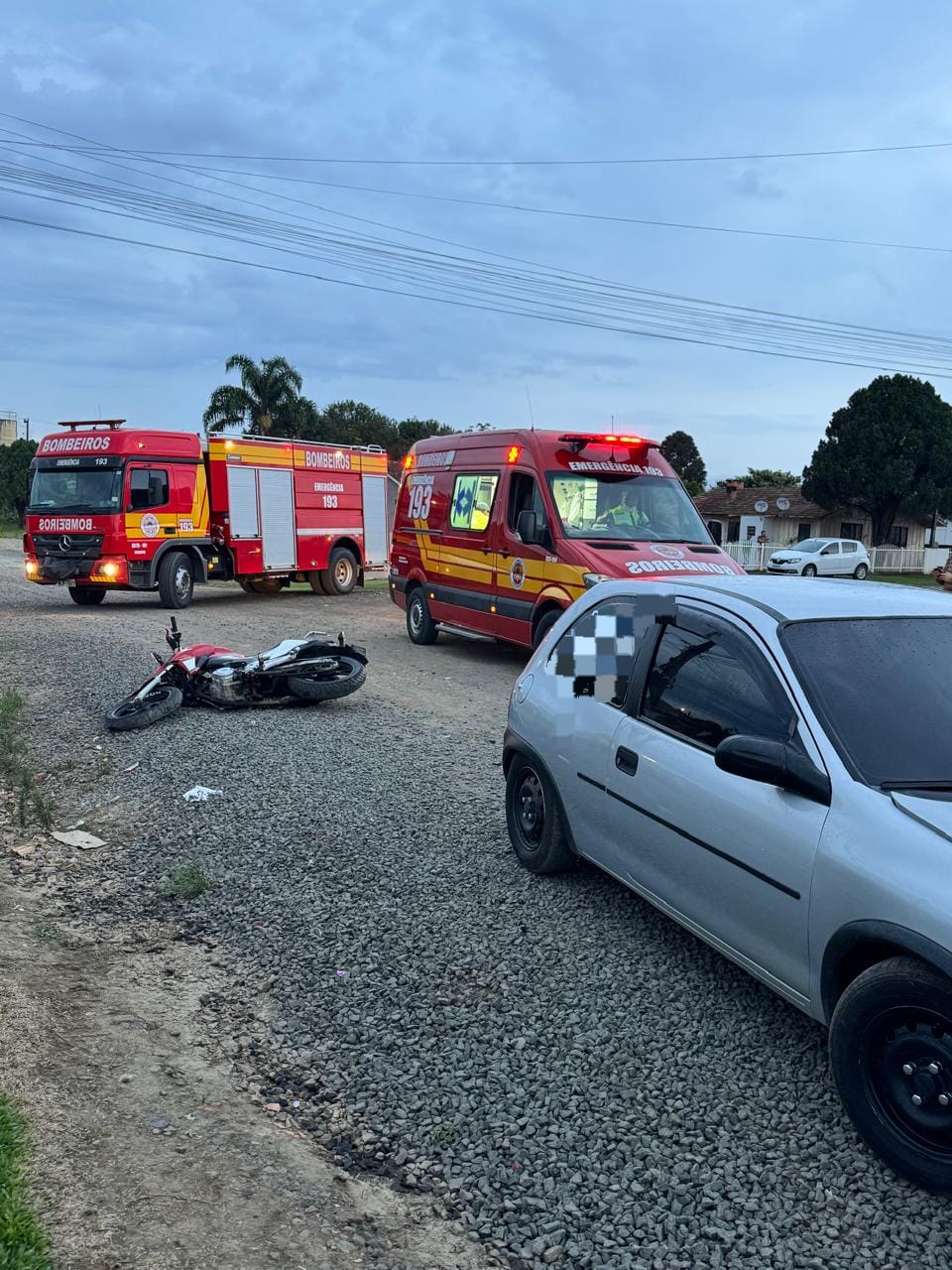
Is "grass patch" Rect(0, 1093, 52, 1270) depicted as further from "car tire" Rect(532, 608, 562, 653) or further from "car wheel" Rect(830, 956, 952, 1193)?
"car tire" Rect(532, 608, 562, 653)

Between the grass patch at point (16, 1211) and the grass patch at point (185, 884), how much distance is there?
2.06m

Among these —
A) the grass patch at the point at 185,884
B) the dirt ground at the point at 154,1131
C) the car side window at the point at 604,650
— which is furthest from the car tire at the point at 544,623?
the dirt ground at the point at 154,1131

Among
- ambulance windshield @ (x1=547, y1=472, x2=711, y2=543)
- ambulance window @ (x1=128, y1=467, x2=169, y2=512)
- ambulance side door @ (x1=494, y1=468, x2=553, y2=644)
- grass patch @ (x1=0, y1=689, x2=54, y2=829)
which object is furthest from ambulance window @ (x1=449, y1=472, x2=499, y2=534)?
ambulance window @ (x1=128, y1=467, x2=169, y2=512)

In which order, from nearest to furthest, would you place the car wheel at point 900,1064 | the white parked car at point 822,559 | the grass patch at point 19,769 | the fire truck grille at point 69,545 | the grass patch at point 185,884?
the car wheel at point 900,1064 → the grass patch at point 185,884 → the grass patch at point 19,769 → the fire truck grille at point 69,545 → the white parked car at point 822,559

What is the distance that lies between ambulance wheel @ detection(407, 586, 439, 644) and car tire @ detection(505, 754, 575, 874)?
323 inches

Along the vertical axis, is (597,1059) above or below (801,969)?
below

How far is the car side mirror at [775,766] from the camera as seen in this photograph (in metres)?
3.25

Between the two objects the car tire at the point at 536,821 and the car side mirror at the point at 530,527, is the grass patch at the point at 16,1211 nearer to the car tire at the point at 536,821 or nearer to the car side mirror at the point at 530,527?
the car tire at the point at 536,821

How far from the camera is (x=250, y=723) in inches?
344

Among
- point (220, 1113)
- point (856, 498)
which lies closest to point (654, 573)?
point (220, 1113)

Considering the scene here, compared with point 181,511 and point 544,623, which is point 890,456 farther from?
point 544,623

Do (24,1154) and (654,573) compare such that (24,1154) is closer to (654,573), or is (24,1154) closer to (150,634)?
(654,573)

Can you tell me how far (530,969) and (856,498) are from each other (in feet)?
168

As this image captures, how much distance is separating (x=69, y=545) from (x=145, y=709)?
935 centimetres
